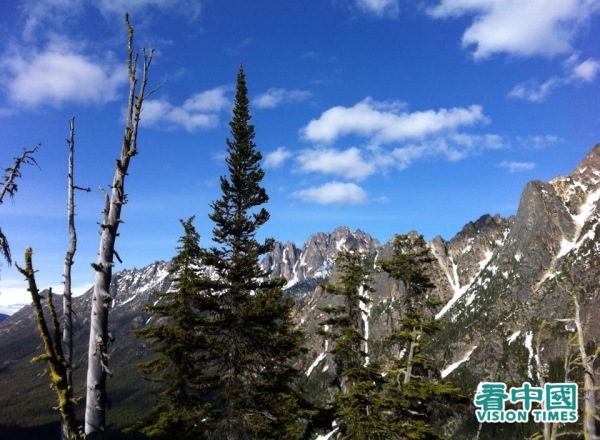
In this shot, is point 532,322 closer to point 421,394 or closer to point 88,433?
point 421,394

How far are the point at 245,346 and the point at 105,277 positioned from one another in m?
14.1

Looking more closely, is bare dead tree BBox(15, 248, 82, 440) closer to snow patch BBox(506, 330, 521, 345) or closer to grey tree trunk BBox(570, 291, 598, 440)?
grey tree trunk BBox(570, 291, 598, 440)

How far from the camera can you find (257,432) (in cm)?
1900

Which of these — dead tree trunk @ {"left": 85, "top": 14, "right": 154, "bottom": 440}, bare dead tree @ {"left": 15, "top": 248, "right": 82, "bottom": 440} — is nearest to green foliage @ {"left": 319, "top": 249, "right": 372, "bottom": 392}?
dead tree trunk @ {"left": 85, "top": 14, "right": 154, "bottom": 440}

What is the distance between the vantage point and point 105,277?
791cm

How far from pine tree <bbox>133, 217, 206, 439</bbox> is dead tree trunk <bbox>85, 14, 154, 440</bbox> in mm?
13201

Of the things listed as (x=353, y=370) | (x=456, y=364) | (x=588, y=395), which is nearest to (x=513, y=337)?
(x=456, y=364)

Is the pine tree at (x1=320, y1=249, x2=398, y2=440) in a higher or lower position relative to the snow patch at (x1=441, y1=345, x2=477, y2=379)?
higher

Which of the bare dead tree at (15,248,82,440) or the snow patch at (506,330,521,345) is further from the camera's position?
the snow patch at (506,330,521,345)

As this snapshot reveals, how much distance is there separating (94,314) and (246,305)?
43.2 feet

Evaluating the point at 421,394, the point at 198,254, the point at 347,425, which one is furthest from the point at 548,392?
the point at 198,254

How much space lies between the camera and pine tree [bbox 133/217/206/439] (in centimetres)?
2036

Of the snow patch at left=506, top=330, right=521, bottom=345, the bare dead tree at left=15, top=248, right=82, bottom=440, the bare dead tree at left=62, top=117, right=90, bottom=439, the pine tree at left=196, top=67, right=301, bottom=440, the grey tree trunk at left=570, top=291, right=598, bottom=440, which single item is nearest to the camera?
the bare dead tree at left=15, top=248, right=82, bottom=440

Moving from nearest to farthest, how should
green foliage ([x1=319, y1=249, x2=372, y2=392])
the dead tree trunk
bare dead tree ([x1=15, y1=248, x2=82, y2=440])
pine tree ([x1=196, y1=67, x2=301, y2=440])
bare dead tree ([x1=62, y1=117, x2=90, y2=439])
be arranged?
bare dead tree ([x1=15, y1=248, x2=82, y2=440]), the dead tree trunk, bare dead tree ([x1=62, y1=117, x2=90, y2=439]), pine tree ([x1=196, y1=67, x2=301, y2=440]), green foliage ([x1=319, y1=249, x2=372, y2=392])
